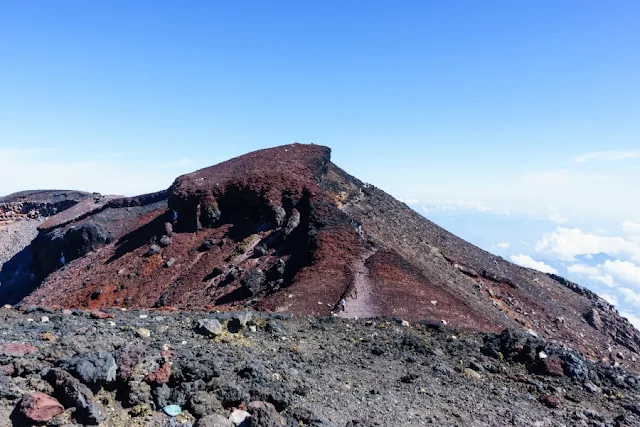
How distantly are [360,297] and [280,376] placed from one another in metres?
10.8

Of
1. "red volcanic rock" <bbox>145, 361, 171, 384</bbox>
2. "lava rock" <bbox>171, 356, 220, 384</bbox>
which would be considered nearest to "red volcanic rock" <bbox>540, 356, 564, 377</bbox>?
"lava rock" <bbox>171, 356, 220, 384</bbox>

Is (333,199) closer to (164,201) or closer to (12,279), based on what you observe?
(164,201)

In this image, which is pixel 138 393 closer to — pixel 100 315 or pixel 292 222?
pixel 100 315

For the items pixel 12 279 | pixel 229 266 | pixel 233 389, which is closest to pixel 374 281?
pixel 229 266

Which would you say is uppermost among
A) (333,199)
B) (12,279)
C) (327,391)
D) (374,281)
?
(333,199)

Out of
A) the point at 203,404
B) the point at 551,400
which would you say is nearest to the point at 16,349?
the point at 203,404

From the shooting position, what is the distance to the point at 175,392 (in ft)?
24.4

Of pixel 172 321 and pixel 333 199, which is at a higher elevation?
pixel 333 199

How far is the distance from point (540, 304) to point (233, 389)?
91.6 feet

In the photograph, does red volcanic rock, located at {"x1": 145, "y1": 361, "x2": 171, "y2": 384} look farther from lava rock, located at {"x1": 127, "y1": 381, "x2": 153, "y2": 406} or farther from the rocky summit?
lava rock, located at {"x1": 127, "y1": 381, "x2": 153, "y2": 406}

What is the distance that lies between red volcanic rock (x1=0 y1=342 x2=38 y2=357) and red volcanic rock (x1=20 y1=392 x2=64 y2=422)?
1773mm

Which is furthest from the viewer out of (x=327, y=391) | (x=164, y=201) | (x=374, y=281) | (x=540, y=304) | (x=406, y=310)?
(x=164, y=201)

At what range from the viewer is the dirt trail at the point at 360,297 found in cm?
1842

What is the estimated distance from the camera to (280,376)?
9.29 metres
